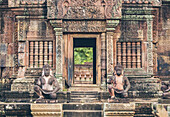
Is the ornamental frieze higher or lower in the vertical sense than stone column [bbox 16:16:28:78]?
higher

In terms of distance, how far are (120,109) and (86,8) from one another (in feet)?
18.4

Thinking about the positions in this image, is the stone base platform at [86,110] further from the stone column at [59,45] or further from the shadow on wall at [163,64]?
the shadow on wall at [163,64]

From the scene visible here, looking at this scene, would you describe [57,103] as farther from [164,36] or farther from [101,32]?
[164,36]

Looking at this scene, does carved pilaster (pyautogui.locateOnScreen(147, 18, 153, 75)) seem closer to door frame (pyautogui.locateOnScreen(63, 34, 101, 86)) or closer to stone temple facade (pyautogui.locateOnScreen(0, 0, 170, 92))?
stone temple facade (pyautogui.locateOnScreen(0, 0, 170, 92))

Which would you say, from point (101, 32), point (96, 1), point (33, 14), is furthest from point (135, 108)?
point (33, 14)

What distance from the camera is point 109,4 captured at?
55.4 ft

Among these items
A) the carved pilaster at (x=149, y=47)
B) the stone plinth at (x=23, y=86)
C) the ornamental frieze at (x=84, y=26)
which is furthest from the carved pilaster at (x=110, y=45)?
the stone plinth at (x=23, y=86)

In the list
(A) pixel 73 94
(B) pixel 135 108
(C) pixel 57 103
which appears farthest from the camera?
(A) pixel 73 94

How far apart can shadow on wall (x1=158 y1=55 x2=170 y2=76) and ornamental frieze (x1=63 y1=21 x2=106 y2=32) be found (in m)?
3.35

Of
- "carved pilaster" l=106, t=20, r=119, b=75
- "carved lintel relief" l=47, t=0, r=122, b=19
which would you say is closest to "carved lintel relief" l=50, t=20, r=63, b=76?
"carved lintel relief" l=47, t=0, r=122, b=19

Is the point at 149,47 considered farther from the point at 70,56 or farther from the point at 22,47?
the point at 22,47

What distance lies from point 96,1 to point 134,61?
11.3 ft

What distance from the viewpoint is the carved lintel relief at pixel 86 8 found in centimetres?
1684

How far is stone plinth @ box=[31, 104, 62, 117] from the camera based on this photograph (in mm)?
13422
